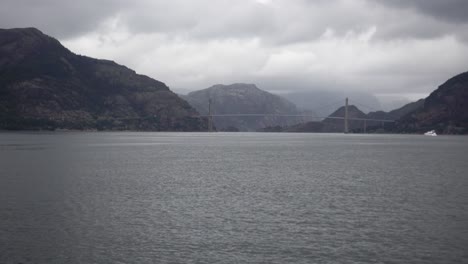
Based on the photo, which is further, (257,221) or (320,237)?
(257,221)

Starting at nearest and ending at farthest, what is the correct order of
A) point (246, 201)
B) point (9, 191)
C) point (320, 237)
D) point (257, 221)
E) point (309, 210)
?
point (320, 237), point (257, 221), point (309, 210), point (246, 201), point (9, 191)

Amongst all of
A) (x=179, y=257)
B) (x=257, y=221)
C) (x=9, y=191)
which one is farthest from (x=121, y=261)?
(x=9, y=191)

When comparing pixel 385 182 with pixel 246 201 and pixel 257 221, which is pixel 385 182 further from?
pixel 257 221

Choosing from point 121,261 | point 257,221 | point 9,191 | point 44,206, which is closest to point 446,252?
point 257,221

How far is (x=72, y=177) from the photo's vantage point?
50.6 m

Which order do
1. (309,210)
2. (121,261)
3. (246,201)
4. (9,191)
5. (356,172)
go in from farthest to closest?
1. (356,172)
2. (9,191)
3. (246,201)
4. (309,210)
5. (121,261)

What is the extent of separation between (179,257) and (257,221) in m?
8.28

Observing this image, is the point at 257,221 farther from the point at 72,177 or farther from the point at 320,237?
the point at 72,177

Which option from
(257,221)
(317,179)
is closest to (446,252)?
(257,221)

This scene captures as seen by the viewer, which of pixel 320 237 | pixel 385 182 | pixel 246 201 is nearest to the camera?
pixel 320 237

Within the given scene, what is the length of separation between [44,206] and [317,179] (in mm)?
28669

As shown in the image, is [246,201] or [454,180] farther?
[454,180]

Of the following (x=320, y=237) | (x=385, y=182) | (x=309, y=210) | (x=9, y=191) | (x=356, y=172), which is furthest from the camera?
(x=356, y=172)

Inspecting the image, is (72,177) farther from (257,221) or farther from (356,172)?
(356,172)
